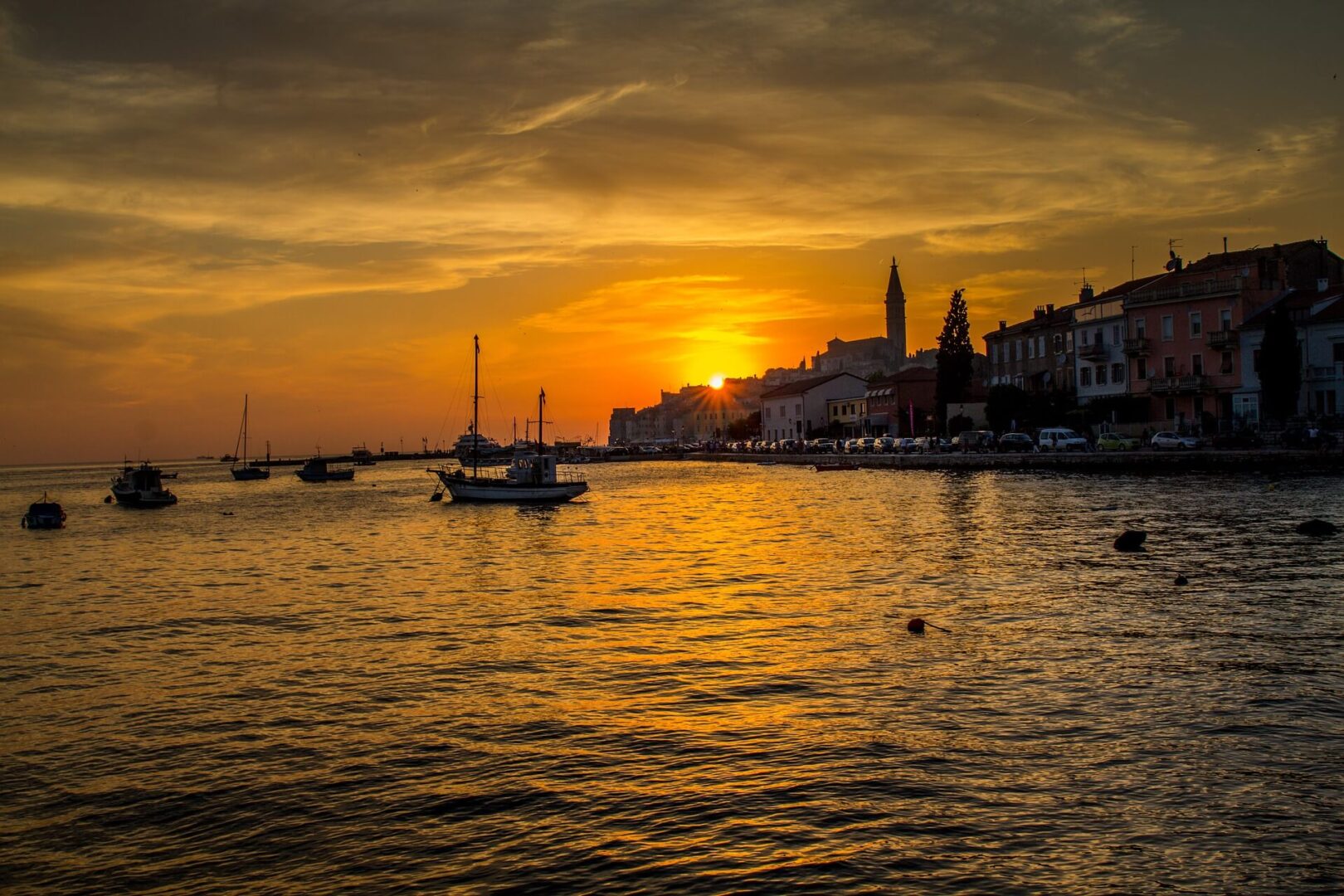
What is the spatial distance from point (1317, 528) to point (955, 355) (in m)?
74.2

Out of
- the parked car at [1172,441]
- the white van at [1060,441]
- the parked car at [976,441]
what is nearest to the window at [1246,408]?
the parked car at [1172,441]

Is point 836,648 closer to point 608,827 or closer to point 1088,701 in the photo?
point 1088,701

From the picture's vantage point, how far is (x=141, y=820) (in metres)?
11.5

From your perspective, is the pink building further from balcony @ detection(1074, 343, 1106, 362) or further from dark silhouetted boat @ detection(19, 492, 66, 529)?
dark silhouetted boat @ detection(19, 492, 66, 529)

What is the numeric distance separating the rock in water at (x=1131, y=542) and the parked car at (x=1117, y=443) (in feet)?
149

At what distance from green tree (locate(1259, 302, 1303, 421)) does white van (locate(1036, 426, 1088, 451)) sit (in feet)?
44.3

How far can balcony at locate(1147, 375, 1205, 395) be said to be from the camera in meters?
76.4

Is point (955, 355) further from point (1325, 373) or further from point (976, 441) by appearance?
point (1325, 373)

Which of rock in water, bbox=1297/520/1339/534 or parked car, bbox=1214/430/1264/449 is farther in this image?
parked car, bbox=1214/430/1264/449

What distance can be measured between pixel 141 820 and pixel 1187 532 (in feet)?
115

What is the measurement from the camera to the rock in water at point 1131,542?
32312 mm

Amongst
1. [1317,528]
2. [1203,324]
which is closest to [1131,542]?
[1317,528]

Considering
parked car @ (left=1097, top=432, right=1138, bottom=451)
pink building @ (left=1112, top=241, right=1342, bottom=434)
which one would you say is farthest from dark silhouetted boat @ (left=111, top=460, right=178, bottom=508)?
pink building @ (left=1112, top=241, right=1342, bottom=434)

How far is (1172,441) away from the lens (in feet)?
229
